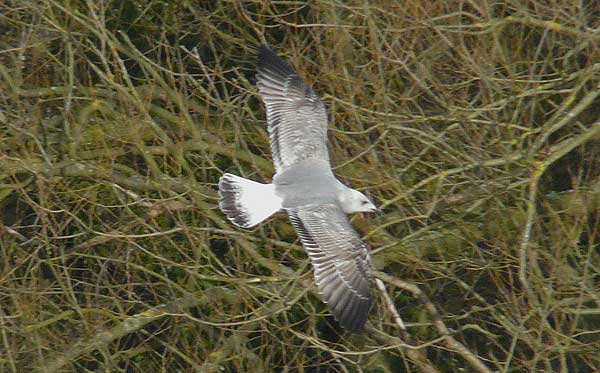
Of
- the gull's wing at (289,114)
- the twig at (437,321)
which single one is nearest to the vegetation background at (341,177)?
the twig at (437,321)

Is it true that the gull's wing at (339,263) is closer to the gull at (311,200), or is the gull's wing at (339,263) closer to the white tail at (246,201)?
the gull at (311,200)

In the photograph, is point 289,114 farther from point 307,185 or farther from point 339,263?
point 339,263

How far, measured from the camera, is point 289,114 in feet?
22.3

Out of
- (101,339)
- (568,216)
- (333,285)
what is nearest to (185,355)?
(101,339)

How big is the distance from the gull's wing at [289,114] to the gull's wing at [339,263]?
0.58m

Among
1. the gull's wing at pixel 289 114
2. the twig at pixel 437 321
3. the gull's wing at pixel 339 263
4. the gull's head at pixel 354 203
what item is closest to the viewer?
the gull's wing at pixel 339 263

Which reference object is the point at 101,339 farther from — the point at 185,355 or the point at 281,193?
the point at 281,193

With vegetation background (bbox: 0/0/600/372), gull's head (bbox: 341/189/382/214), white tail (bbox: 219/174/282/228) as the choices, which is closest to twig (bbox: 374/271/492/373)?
vegetation background (bbox: 0/0/600/372)

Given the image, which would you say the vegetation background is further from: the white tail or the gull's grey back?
the white tail

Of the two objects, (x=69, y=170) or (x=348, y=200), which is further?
(x=69, y=170)

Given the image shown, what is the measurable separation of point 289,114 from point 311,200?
0.85 metres

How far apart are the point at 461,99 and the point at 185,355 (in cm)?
219

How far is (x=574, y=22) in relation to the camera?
273 inches

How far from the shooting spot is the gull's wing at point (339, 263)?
5914 mm
